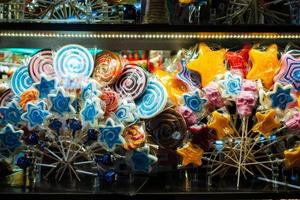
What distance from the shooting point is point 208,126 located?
1.67 metres

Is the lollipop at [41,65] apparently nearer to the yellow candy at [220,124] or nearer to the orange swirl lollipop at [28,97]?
the orange swirl lollipop at [28,97]

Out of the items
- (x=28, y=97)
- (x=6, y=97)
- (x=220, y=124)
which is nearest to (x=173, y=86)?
(x=220, y=124)

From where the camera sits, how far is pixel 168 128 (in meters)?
1.71

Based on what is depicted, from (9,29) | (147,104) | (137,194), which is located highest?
(9,29)

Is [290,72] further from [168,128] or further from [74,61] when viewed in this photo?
[74,61]

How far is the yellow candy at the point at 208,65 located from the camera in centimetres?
174

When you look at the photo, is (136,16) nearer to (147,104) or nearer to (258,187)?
(147,104)

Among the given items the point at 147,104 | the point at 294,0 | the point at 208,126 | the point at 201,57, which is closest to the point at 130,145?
the point at 147,104

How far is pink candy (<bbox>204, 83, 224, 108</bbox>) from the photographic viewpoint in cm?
167

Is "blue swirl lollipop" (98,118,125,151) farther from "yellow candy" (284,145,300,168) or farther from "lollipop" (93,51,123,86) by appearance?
"yellow candy" (284,145,300,168)

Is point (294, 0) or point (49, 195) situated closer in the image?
point (49, 195)

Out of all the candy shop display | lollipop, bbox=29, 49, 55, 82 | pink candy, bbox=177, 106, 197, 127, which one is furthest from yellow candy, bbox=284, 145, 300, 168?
lollipop, bbox=29, 49, 55, 82

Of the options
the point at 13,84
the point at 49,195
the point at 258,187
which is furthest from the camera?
the point at 13,84

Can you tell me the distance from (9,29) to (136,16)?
537 millimetres
